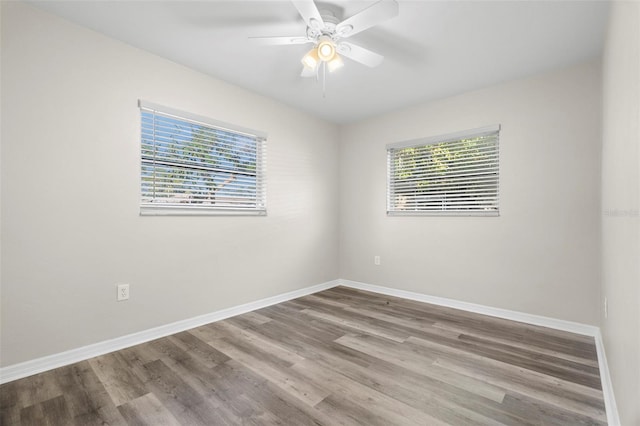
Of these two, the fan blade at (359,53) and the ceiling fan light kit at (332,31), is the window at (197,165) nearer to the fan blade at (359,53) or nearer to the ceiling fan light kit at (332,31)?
the ceiling fan light kit at (332,31)

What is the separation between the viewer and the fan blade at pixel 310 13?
5.61 ft

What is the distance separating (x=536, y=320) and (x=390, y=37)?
2863mm

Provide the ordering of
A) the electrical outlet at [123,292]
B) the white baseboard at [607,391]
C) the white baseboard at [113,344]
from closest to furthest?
the white baseboard at [607,391], the white baseboard at [113,344], the electrical outlet at [123,292]

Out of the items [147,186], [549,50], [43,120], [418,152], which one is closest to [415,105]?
[418,152]

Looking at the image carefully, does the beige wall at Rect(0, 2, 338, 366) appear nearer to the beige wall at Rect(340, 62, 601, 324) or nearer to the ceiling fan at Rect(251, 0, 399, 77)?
the ceiling fan at Rect(251, 0, 399, 77)

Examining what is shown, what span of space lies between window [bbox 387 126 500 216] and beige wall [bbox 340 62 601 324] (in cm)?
10

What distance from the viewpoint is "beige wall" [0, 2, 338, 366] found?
6.27 feet

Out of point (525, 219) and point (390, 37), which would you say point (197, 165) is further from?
point (525, 219)

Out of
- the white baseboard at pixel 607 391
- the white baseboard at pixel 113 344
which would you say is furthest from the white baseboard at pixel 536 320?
the white baseboard at pixel 113 344


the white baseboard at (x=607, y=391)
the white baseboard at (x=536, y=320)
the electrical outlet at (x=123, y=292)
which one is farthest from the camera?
the electrical outlet at (x=123, y=292)

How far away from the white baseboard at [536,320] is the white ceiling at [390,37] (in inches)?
90.8

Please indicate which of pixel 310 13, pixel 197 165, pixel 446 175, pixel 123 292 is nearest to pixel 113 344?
pixel 123 292

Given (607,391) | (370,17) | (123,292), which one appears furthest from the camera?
(123,292)

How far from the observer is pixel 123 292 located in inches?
92.6
